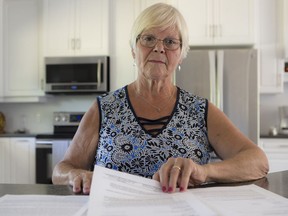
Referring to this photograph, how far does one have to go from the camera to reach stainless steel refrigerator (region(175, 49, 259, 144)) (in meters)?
2.84

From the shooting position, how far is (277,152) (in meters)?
2.97

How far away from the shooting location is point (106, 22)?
3.32 meters

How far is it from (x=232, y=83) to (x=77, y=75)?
152cm

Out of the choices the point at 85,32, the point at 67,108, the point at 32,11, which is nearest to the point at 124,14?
the point at 85,32

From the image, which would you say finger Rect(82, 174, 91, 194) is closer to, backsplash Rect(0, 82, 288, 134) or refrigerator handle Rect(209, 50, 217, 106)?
refrigerator handle Rect(209, 50, 217, 106)

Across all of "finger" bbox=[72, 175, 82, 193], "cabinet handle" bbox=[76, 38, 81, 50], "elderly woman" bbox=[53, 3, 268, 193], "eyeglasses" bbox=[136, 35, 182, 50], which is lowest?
"finger" bbox=[72, 175, 82, 193]

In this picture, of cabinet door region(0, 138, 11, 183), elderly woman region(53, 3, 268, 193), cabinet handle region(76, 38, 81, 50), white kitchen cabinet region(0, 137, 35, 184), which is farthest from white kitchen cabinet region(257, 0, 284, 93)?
cabinet door region(0, 138, 11, 183)

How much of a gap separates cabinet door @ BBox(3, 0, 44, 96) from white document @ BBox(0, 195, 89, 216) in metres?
2.86

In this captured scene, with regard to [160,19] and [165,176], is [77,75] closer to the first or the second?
[160,19]

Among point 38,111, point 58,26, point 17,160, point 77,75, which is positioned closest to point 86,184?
point 77,75

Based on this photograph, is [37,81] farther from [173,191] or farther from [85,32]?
[173,191]

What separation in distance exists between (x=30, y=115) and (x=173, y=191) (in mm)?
3313

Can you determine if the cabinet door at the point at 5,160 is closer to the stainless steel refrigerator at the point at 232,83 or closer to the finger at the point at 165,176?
the stainless steel refrigerator at the point at 232,83

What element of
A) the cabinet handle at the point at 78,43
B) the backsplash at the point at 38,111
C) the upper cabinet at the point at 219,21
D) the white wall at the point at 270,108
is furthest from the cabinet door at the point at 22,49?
the white wall at the point at 270,108
